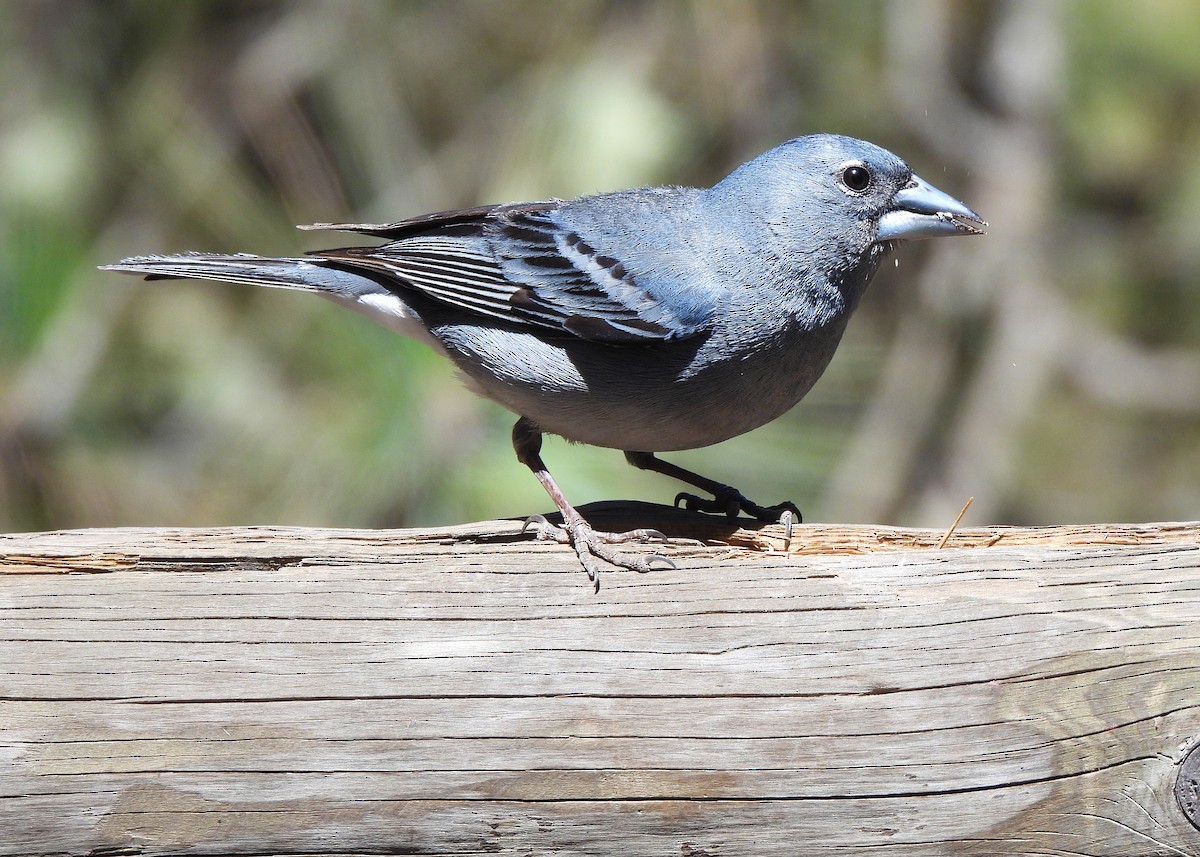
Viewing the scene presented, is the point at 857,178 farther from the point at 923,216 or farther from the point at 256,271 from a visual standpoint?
the point at 256,271

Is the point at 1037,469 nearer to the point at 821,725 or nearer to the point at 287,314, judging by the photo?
the point at 287,314

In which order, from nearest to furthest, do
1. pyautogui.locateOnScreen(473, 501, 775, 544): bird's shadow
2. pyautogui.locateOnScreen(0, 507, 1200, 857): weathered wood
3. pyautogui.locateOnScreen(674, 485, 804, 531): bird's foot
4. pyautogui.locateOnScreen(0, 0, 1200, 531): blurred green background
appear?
pyautogui.locateOnScreen(0, 507, 1200, 857): weathered wood
pyautogui.locateOnScreen(473, 501, 775, 544): bird's shadow
pyautogui.locateOnScreen(674, 485, 804, 531): bird's foot
pyautogui.locateOnScreen(0, 0, 1200, 531): blurred green background

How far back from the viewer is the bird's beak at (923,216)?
387 cm

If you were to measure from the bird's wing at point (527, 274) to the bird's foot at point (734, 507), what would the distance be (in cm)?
67

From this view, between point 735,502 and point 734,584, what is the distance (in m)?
1.50

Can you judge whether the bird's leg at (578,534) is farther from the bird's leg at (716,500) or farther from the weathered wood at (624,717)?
the bird's leg at (716,500)

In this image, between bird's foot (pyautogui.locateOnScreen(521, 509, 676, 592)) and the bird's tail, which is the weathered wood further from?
the bird's tail

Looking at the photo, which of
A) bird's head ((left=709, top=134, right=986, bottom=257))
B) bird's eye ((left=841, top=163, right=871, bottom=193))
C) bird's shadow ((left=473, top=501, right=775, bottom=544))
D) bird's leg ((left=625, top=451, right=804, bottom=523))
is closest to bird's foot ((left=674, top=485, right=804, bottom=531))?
bird's leg ((left=625, top=451, right=804, bottom=523))

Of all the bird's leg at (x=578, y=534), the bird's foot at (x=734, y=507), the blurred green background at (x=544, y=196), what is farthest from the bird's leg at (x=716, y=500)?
the blurred green background at (x=544, y=196)

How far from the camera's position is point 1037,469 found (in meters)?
8.79

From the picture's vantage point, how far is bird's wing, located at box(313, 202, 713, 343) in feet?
12.6

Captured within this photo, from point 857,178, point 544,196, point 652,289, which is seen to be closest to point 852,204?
point 857,178

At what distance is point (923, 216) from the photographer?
12.8 feet

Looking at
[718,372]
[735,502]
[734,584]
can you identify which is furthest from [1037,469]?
[734,584]
